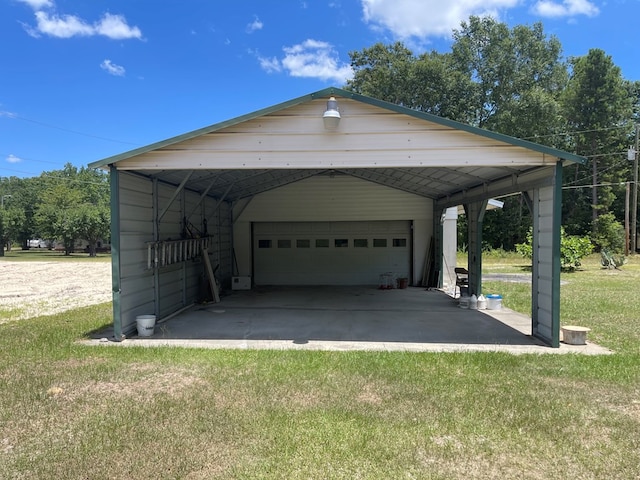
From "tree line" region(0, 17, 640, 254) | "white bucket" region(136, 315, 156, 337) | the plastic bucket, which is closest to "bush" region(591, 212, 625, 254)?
"tree line" region(0, 17, 640, 254)

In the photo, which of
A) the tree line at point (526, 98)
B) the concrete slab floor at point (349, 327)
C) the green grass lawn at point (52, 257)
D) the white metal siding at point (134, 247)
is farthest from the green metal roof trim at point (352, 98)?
the green grass lawn at point (52, 257)

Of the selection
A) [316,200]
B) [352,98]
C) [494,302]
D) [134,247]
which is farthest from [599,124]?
[134,247]

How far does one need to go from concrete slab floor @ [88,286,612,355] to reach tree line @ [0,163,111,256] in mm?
23031

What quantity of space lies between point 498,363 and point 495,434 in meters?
1.94

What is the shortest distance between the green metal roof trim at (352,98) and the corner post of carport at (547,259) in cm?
39

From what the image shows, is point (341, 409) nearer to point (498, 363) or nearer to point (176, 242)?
point (498, 363)

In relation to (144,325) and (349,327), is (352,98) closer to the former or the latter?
(349,327)

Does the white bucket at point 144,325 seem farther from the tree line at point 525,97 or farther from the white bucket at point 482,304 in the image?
the tree line at point 525,97

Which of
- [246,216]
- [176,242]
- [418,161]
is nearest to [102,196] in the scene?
[246,216]

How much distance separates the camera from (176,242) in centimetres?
850

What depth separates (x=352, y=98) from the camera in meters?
6.06

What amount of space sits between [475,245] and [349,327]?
416cm

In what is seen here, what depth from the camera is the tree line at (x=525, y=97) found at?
2689cm

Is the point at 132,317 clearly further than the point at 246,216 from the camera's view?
No
